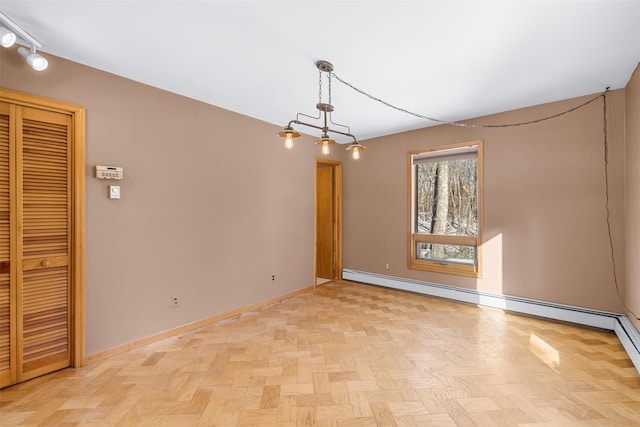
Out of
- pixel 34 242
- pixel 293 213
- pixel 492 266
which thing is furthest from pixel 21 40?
pixel 492 266

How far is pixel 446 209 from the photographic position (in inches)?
172

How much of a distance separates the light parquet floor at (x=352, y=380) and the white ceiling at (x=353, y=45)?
257 cm

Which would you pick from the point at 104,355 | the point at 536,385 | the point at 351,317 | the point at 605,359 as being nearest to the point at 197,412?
the point at 104,355

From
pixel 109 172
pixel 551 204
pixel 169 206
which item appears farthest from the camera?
pixel 551 204

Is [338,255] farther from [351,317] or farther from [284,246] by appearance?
[351,317]

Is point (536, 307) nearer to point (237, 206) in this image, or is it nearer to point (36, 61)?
point (237, 206)

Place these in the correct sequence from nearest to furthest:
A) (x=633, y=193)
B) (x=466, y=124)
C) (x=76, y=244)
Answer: (x=76, y=244) < (x=633, y=193) < (x=466, y=124)

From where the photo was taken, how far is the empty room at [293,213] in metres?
1.96

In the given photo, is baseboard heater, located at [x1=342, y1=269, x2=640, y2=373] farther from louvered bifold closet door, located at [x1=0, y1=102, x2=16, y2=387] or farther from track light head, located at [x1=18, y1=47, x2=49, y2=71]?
track light head, located at [x1=18, y1=47, x2=49, y2=71]

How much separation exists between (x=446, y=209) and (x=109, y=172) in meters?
4.18

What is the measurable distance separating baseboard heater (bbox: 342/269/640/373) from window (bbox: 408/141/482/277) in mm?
283

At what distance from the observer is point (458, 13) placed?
6.14 feet

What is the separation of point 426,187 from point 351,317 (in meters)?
2.33

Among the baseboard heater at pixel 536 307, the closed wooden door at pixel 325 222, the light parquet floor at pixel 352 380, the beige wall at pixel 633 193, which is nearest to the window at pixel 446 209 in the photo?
the baseboard heater at pixel 536 307
